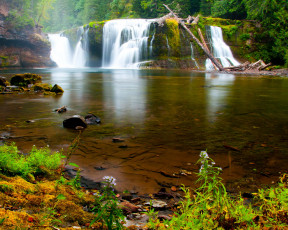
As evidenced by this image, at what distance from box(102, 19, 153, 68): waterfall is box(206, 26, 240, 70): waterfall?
30.1 feet

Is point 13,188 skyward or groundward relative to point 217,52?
groundward

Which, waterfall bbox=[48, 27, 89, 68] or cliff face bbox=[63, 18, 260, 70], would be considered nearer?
cliff face bbox=[63, 18, 260, 70]

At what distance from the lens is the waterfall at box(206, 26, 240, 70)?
33.4 m

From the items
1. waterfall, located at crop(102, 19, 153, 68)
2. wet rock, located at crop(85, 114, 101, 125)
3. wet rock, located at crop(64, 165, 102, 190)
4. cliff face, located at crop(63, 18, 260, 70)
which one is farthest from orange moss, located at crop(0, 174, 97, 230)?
waterfall, located at crop(102, 19, 153, 68)

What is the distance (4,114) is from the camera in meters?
6.96

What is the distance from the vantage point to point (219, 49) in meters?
34.6

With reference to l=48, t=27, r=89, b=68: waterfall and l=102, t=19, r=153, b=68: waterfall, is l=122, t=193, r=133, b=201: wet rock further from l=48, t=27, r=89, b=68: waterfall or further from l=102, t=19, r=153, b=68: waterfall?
l=48, t=27, r=89, b=68: waterfall

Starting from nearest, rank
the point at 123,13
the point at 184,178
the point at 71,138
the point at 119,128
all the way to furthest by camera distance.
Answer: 1. the point at 184,178
2. the point at 71,138
3. the point at 119,128
4. the point at 123,13

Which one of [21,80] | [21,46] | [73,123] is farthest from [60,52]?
[73,123]

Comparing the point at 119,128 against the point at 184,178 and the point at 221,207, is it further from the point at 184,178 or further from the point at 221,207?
the point at 221,207

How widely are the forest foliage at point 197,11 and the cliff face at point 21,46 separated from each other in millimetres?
1285

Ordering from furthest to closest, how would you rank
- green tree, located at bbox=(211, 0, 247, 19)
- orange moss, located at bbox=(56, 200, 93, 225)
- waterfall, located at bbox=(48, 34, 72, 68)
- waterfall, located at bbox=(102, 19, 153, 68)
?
waterfall, located at bbox=(48, 34, 72, 68) → green tree, located at bbox=(211, 0, 247, 19) → waterfall, located at bbox=(102, 19, 153, 68) → orange moss, located at bbox=(56, 200, 93, 225)

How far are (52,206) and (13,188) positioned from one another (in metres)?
0.47

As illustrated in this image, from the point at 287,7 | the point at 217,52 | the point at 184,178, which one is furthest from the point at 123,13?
the point at 184,178
